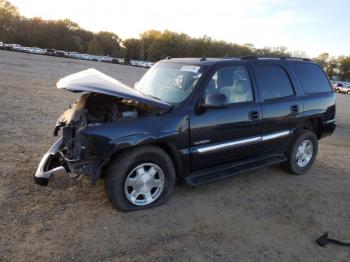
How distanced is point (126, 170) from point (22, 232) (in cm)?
125

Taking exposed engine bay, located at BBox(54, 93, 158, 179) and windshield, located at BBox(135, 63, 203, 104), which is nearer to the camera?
exposed engine bay, located at BBox(54, 93, 158, 179)

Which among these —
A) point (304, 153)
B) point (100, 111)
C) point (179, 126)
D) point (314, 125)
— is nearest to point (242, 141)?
point (179, 126)

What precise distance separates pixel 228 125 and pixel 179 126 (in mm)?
813

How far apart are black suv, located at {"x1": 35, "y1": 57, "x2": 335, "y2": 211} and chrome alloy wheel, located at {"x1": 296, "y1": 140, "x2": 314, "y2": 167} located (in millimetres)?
82

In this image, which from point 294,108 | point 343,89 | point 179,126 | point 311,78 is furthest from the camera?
point 343,89

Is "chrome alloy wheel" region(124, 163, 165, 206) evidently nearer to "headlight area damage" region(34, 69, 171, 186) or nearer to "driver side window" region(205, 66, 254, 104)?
"headlight area damage" region(34, 69, 171, 186)

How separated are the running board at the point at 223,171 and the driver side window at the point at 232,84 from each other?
92 centimetres

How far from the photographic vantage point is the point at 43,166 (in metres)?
4.59

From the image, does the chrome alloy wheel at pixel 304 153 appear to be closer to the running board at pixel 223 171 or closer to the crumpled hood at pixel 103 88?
the running board at pixel 223 171

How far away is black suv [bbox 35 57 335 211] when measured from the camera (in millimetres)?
4215

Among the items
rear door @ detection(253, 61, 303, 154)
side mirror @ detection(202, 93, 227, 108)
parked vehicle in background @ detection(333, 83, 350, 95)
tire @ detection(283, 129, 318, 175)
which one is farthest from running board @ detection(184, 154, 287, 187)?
parked vehicle in background @ detection(333, 83, 350, 95)

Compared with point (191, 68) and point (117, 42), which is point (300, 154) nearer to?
point (191, 68)

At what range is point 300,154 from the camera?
6398 mm

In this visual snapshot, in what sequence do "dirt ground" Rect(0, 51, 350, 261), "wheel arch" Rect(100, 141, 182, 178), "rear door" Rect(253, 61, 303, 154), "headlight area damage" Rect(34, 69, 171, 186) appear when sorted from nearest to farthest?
"dirt ground" Rect(0, 51, 350, 261) → "headlight area damage" Rect(34, 69, 171, 186) → "wheel arch" Rect(100, 141, 182, 178) → "rear door" Rect(253, 61, 303, 154)
